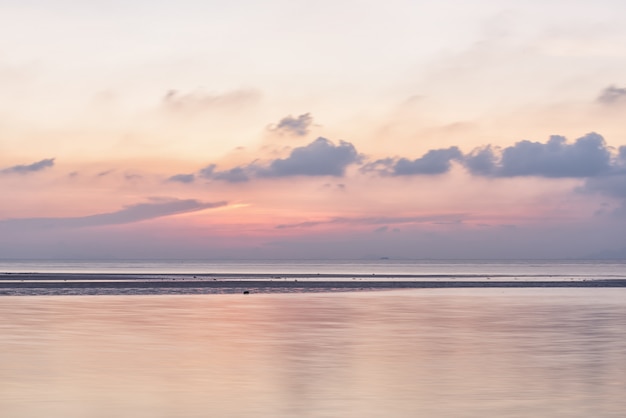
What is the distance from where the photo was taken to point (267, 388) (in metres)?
21.0

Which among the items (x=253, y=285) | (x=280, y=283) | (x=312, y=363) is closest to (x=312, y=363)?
(x=312, y=363)

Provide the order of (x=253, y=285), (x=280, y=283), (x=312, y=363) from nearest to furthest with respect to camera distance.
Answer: (x=312, y=363), (x=253, y=285), (x=280, y=283)

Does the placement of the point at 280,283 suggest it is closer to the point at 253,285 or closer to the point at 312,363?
the point at 253,285

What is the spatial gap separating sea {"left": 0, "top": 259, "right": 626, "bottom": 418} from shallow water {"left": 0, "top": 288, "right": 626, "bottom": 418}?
46 mm

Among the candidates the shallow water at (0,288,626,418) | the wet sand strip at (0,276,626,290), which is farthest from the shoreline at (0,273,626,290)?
the shallow water at (0,288,626,418)

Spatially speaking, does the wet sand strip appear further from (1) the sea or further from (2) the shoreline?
(1) the sea

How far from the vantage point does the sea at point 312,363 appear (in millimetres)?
18828

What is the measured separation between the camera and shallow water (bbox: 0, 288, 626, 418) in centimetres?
1883

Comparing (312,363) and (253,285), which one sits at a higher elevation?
(253,285)

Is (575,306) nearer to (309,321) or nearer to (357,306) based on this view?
(357,306)

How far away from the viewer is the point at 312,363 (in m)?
25.3

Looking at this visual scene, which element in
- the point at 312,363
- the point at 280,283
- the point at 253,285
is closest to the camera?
the point at 312,363

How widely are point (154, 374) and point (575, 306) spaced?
3509 cm

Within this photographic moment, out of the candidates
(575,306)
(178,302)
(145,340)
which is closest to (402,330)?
(145,340)
